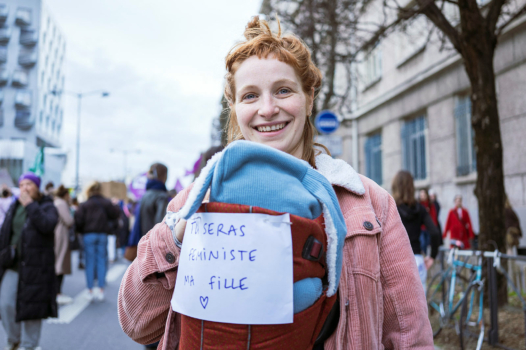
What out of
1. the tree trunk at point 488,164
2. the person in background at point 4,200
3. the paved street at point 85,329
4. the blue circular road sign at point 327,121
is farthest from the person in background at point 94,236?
the tree trunk at point 488,164

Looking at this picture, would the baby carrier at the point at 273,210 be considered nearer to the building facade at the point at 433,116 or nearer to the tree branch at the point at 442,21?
the tree branch at the point at 442,21

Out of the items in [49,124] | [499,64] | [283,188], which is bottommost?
[283,188]

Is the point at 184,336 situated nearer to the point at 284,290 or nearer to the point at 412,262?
the point at 284,290

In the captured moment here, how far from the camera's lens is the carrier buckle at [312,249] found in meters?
1.31

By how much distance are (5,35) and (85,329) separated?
66.8 metres

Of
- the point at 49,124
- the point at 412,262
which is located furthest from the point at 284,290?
the point at 49,124

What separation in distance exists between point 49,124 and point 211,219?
78.9 metres

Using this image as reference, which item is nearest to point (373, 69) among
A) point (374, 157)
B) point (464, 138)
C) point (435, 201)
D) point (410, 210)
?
point (374, 157)

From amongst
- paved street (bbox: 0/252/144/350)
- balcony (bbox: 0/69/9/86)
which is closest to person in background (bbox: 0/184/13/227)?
paved street (bbox: 0/252/144/350)

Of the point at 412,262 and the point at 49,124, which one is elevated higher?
the point at 49,124

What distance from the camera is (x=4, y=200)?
26.4 ft

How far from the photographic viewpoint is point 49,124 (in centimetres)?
7331

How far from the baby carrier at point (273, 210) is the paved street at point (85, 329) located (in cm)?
518

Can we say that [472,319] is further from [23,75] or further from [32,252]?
[23,75]
